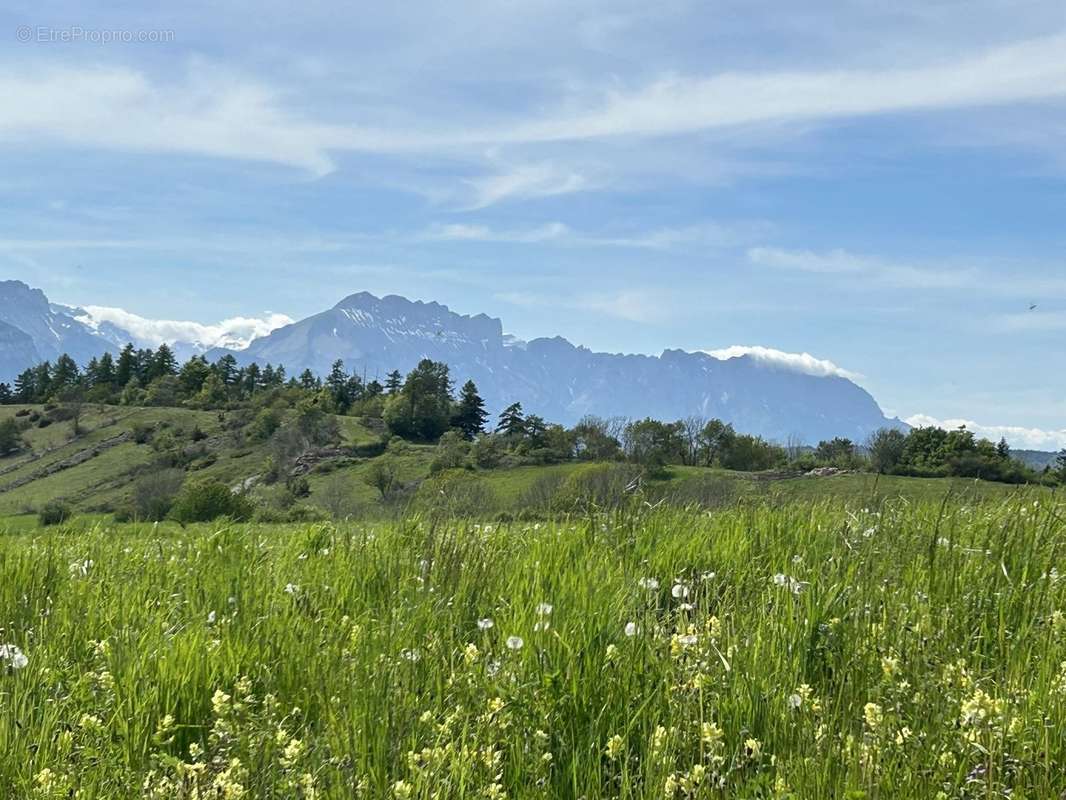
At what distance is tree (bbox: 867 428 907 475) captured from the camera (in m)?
95.7

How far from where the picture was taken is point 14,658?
347 centimetres

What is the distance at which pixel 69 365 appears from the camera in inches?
7736

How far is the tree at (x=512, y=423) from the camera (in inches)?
5466

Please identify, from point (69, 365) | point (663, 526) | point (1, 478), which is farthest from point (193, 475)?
point (663, 526)

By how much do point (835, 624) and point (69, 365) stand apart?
21984cm

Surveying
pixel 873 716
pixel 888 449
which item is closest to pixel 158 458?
pixel 888 449

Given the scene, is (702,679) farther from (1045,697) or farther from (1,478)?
(1,478)

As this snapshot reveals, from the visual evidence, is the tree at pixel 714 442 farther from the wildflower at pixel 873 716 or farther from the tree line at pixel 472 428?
the wildflower at pixel 873 716

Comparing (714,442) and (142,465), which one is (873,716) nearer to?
(714,442)

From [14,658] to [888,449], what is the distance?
10642 cm

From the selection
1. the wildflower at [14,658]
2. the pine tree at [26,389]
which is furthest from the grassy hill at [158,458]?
the wildflower at [14,658]

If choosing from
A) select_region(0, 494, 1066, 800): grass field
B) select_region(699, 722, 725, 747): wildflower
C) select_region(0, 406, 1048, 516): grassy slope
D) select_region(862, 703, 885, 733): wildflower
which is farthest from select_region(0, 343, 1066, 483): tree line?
select_region(699, 722, 725, 747): wildflower

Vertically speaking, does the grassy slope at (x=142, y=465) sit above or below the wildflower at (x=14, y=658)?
below

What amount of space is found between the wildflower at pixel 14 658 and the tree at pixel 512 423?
132909mm
